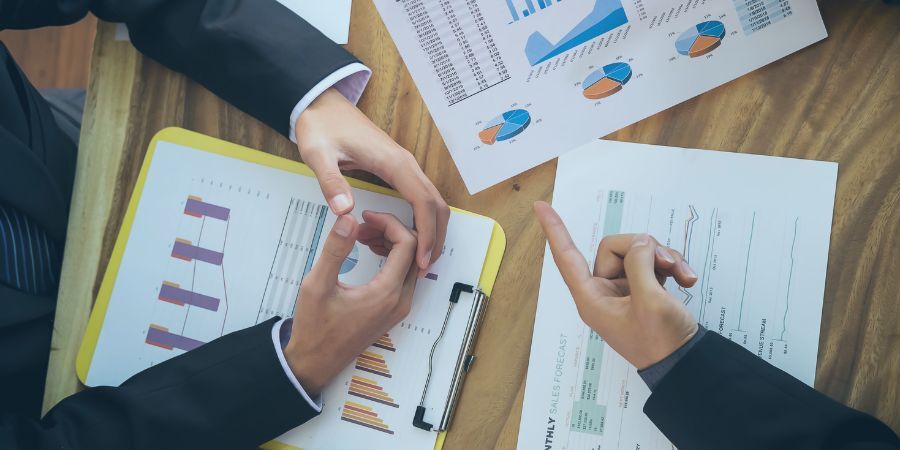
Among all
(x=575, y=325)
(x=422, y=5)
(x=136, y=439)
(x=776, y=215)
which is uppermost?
(x=422, y=5)

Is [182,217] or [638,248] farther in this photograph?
[182,217]

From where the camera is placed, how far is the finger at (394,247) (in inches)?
29.0

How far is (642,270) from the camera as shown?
0.67 meters

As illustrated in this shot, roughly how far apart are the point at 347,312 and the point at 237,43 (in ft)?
1.10

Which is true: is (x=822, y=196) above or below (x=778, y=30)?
below

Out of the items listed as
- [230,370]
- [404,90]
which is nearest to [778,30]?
[404,90]

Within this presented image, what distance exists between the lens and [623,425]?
0.75 meters

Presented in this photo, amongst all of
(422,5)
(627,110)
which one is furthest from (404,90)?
(627,110)

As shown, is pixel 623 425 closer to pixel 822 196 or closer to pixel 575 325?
pixel 575 325

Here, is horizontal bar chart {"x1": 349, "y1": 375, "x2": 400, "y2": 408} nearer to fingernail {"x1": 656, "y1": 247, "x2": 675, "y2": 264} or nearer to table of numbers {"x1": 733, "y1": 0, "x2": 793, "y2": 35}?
fingernail {"x1": 656, "y1": 247, "x2": 675, "y2": 264}

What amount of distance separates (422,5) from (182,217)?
1.28ft

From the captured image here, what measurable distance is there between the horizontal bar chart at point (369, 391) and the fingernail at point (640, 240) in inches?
12.7

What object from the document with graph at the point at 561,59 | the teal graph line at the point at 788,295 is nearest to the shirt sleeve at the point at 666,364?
the teal graph line at the point at 788,295

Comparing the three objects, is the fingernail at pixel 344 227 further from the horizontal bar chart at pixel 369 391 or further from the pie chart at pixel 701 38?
the pie chart at pixel 701 38
